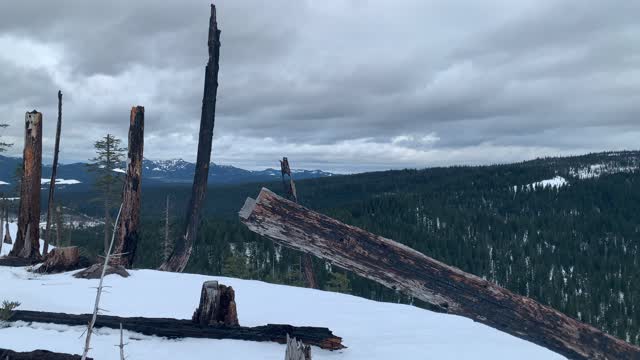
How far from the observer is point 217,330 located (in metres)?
5.71

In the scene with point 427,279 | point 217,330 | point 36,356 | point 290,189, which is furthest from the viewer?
point 290,189

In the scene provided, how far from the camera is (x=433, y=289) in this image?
6.30m

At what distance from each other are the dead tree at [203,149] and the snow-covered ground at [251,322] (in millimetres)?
2220

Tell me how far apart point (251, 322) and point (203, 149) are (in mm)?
6464

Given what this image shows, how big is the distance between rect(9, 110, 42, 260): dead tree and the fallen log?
8682mm

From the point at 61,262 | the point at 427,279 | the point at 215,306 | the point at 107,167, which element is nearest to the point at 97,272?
the point at 61,262

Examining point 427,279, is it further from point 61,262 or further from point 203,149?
point 61,262

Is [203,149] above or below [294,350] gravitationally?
above

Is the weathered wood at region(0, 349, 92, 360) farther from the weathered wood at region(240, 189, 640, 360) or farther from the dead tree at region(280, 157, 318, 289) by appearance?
the dead tree at region(280, 157, 318, 289)

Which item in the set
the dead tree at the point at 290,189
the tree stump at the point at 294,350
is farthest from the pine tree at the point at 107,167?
the tree stump at the point at 294,350

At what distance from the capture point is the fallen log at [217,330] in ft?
18.1

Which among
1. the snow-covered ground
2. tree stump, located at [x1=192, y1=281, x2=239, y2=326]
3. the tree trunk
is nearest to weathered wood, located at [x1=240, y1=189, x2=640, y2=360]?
the snow-covered ground

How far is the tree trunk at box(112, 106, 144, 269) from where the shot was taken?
12219mm

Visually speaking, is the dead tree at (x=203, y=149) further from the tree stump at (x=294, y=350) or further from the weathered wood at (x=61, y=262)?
the tree stump at (x=294, y=350)
